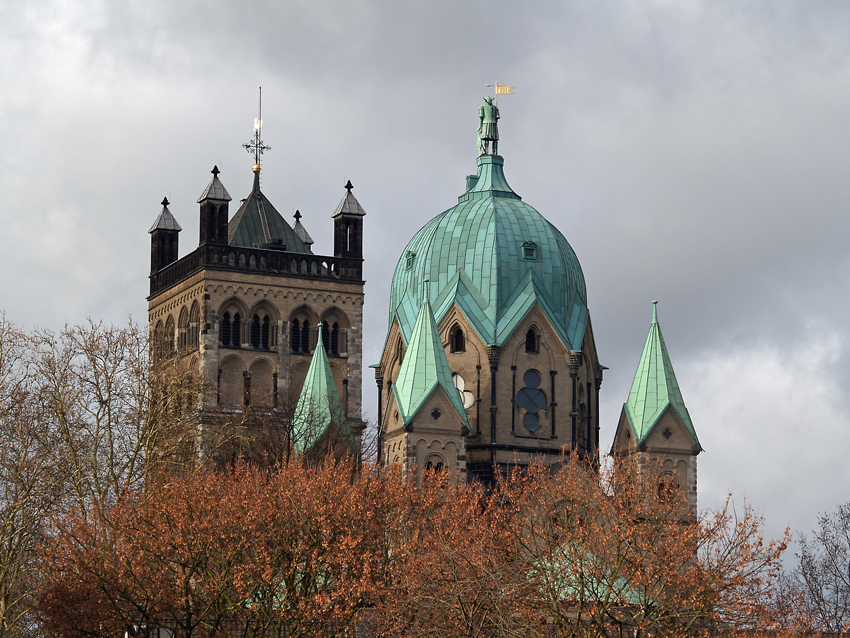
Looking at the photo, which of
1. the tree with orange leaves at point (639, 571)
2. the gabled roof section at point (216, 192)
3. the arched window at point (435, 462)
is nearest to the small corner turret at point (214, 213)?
the gabled roof section at point (216, 192)

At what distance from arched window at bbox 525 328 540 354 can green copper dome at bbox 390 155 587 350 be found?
917 mm

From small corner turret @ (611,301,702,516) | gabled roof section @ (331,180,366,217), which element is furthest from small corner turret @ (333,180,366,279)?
small corner turret @ (611,301,702,516)

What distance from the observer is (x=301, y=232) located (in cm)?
10419

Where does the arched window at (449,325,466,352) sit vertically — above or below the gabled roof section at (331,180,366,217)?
below

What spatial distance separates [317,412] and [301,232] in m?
22.2

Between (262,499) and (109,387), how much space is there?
8.52m

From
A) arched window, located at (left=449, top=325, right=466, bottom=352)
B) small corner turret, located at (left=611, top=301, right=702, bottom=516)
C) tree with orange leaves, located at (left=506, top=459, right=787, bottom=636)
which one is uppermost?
arched window, located at (left=449, top=325, right=466, bottom=352)

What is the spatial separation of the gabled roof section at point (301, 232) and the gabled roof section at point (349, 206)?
8.91 ft

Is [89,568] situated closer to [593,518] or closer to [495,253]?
[593,518]

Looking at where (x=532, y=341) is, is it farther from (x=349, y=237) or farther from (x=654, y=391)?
(x=349, y=237)

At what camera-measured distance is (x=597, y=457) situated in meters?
86.9

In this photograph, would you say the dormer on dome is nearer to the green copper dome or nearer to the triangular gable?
the green copper dome

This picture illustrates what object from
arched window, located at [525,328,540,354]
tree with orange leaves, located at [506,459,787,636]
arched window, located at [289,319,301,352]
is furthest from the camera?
arched window, located at [289,319,301,352]

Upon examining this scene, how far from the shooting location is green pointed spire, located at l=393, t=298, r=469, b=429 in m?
80.4
